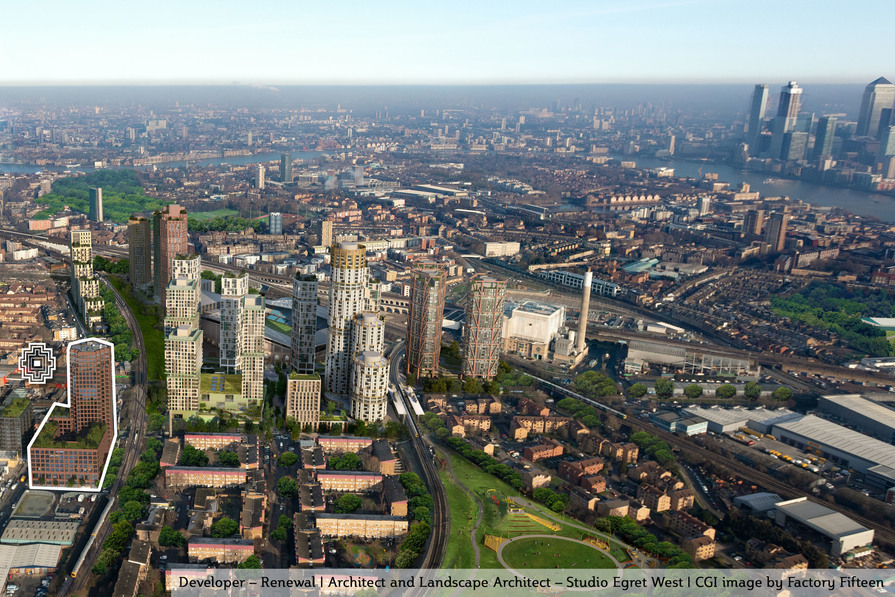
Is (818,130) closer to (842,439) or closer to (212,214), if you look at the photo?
(212,214)

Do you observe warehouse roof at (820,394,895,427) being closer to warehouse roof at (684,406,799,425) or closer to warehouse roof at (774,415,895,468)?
warehouse roof at (774,415,895,468)

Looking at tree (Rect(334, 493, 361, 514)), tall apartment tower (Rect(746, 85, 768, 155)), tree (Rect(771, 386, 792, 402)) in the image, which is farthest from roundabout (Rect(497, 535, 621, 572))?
tall apartment tower (Rect(746, 85, 768, 155))

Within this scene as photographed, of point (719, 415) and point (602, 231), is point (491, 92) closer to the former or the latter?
point (602, 231)

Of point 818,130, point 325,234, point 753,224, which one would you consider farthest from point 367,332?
point 818,130

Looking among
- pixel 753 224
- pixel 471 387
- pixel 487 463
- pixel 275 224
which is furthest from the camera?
pixel 753 224

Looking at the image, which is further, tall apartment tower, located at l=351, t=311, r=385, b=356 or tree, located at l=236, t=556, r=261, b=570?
tall apartment tower, located at l=351, t=311, r=385, b=356

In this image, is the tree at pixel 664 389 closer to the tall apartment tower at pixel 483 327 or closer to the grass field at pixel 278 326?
the tall apartment tower at pixel 483 327

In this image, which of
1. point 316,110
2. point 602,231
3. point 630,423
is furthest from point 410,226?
point 316,110
